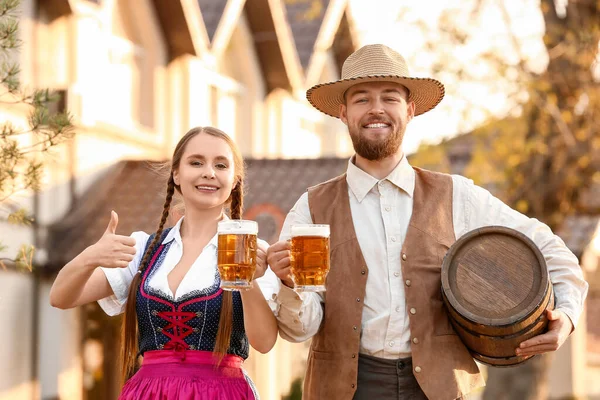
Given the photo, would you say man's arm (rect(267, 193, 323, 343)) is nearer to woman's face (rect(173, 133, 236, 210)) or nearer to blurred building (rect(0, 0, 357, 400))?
woman's face (rect(173, 133, 236, 210))

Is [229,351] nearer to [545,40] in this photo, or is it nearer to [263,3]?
[545,40]

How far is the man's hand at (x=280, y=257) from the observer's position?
3.78m

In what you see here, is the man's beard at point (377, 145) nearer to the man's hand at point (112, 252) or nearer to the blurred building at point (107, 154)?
the man's hand at point (112, 252)

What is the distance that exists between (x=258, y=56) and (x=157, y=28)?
322cm

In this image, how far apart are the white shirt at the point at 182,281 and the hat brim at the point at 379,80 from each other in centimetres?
82

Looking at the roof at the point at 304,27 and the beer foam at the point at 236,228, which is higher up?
the roof at the point at 304,27

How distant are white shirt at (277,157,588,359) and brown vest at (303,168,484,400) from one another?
1.7 inches

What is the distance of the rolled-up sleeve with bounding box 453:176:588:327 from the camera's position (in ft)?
14.4

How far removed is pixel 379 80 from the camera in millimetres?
4480

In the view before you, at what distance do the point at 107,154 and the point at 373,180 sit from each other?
7676mm

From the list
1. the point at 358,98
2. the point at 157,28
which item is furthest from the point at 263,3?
the point at 358,98

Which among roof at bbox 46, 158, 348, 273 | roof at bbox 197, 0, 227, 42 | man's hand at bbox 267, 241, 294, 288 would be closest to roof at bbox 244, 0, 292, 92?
roof at bbox 197, 0, 227, 42

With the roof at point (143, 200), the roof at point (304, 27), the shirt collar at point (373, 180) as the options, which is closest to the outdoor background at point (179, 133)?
the roof at point (143, 200)

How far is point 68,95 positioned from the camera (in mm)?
10617
